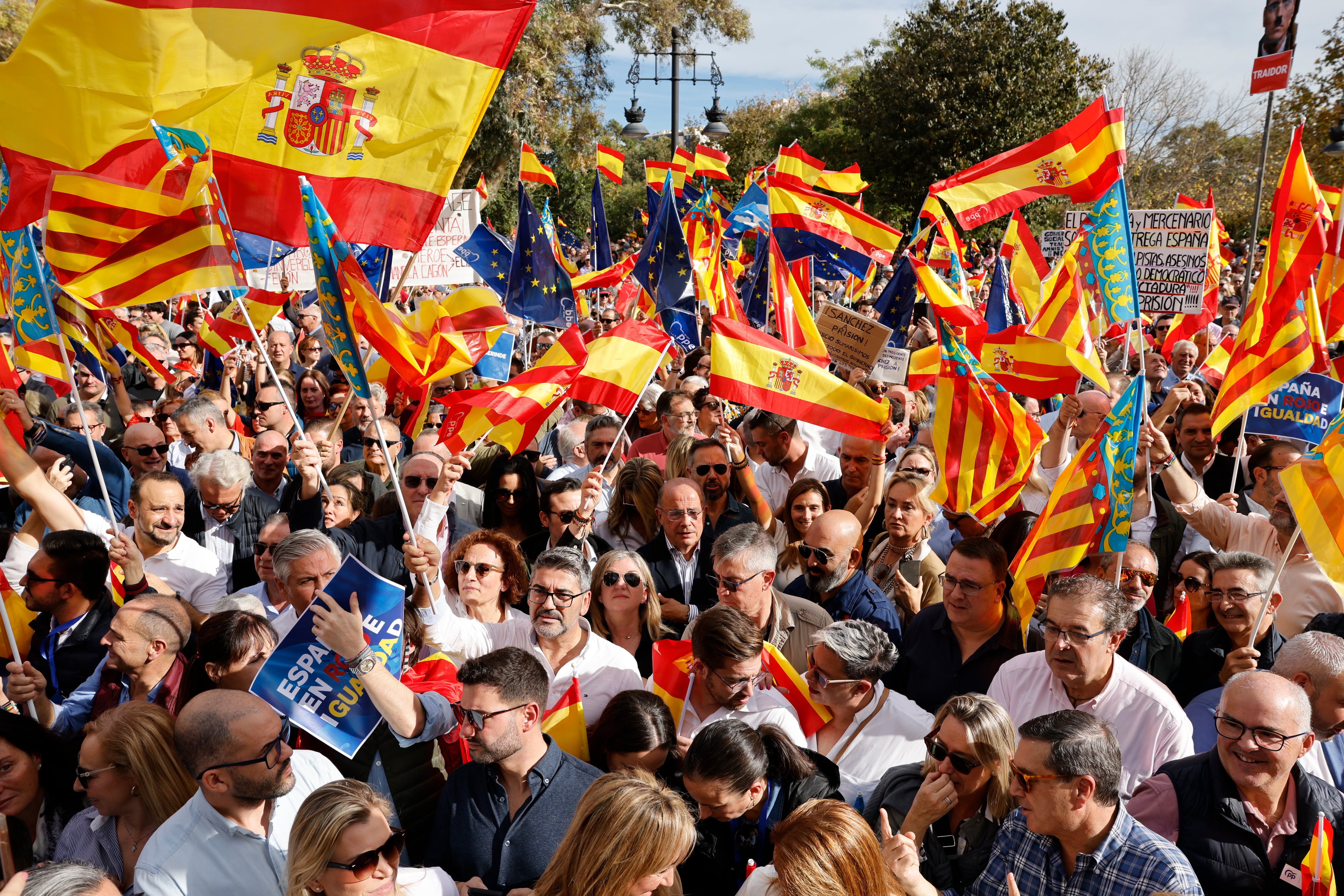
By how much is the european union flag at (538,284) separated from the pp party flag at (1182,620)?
20.7 ft

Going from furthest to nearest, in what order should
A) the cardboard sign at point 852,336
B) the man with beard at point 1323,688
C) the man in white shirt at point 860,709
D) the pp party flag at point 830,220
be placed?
the pp party flag at point 830,220, the cardboard sign at point 852,336, the man in white shirt at point 860,709, the man with beard at point 1323,688

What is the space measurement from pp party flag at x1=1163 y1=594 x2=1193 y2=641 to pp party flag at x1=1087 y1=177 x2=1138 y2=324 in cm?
156

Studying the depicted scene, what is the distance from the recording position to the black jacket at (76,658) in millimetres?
4531

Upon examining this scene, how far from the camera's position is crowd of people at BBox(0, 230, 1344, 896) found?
10.3ft

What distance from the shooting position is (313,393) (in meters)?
9.55

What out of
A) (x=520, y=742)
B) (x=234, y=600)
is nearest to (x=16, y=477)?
(x=234, y=600)

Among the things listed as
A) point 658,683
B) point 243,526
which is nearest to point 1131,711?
point 658,683

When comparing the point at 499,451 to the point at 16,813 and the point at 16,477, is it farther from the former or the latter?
the point at 16,813

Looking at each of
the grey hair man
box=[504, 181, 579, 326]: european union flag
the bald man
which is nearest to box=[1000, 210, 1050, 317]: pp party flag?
box=[504, 181, 579, 326]: european union flag

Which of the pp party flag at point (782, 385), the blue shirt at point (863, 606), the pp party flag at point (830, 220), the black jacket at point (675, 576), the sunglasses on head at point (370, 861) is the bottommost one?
the black jacket at point (675, 576)

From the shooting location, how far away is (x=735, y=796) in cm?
334

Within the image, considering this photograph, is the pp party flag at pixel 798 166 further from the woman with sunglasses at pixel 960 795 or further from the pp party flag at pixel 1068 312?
the woman with sunglasses at pixel 960 795

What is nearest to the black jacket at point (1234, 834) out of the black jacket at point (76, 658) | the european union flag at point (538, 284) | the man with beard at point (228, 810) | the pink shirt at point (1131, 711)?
the pink shirt at point (1131, 711)

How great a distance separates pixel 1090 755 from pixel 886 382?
5.33 meters
